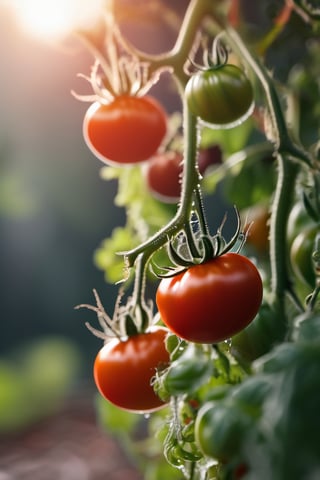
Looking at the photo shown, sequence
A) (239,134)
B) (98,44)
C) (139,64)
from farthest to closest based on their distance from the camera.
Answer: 1. (239,134)
2. (98,44)
3. (139,64)

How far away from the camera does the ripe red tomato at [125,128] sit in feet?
2.72

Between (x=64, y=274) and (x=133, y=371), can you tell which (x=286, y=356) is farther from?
(x=64, y=274)

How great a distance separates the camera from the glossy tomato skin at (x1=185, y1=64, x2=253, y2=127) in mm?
693

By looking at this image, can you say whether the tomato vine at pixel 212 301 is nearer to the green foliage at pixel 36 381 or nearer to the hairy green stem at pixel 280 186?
the hairy green stem at pixel 280 186

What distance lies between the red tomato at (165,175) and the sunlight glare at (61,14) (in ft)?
0.73

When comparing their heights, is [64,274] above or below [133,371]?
below

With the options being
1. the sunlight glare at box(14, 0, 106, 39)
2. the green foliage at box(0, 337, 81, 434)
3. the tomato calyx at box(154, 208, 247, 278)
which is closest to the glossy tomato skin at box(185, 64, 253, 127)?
the tomato calyx at box(154, 208, 247, 278)

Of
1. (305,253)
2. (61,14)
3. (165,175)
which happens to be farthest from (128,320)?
(61,14)

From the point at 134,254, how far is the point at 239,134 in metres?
0.65

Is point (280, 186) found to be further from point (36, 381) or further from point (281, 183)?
point (36, 381)

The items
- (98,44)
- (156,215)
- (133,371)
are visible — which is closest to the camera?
(133,371)

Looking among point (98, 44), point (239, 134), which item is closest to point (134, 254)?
point (98, 44)

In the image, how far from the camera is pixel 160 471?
1.25 m

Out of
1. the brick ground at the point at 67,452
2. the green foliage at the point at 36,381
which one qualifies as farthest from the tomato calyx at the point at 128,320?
the green foliage at the point at 36,381
